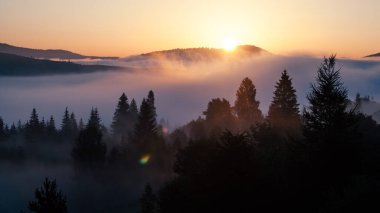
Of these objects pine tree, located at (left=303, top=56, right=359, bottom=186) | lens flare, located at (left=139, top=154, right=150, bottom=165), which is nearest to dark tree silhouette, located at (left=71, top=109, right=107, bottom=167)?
lens flare, located at (left=139, top=154, right=150, bottom=165)

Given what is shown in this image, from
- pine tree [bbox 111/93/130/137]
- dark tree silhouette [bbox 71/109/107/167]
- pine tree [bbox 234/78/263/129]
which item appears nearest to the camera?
dark tree silhouette [bbox 71/109/107/167]

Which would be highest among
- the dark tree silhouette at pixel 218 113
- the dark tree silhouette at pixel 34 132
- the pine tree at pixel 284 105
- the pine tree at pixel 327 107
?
the pine tree at pixel 327 107

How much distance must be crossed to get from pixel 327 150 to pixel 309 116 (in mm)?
3087

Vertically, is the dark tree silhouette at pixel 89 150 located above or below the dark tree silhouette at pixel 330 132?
below

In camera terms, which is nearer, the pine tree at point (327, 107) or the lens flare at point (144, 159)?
the pine tree at point (327, 107)

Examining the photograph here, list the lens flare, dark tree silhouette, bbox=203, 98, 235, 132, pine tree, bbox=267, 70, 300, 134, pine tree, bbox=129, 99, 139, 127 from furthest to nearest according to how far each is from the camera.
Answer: pine tree, bbox=129, 99, 139, 127
dark tree silhouette, bbox=203, 98, 235, 132
the lens flare
pine tree, bbox=267, 70, 300, 134

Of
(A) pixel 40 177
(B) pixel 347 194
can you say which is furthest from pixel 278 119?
(B) pixel 347 194

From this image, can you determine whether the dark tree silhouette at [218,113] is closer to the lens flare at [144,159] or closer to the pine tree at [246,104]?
the pine tree at [246,104]

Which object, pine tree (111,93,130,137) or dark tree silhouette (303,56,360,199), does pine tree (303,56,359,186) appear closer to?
dark tree silhouette (303,56,360,199)

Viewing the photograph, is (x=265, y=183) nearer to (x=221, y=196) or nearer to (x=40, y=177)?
(x=221, y=196)

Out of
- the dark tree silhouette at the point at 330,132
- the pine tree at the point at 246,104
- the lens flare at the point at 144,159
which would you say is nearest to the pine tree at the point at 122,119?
the pine tree at the point at 246,104

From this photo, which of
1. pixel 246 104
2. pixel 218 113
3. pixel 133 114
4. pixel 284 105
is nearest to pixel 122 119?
pixel 133 114

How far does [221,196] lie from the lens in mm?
30062

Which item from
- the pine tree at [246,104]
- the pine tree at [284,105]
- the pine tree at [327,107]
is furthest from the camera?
the pine tree at [246,104]
